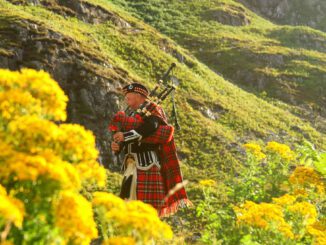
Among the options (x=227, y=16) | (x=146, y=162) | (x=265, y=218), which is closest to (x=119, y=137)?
(x=146, y=162)

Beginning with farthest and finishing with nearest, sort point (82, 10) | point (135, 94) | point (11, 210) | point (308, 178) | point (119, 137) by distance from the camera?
point (82, 10)
point (135, 94)
point (119, 137)
point (308, 178)
point (11, 210)

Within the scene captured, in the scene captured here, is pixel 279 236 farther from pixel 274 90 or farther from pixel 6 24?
pixel 274 90

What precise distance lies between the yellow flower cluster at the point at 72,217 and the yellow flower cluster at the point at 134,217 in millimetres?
192

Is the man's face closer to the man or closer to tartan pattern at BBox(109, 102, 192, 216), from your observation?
the man

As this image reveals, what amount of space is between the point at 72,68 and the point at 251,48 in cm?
3349

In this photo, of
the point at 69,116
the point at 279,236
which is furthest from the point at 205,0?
the point at 279,236

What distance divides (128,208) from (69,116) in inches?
837

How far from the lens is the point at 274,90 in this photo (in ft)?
155

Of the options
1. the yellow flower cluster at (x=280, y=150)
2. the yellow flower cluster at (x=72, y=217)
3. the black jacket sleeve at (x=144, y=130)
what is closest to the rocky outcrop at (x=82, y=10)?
the yellow flower cluster at (x=280, y=150)

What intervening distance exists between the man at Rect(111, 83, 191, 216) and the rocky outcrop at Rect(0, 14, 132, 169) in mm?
14649

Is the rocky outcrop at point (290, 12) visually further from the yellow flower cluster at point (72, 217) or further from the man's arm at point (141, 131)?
the yellow flower cluster at point (72, 217)

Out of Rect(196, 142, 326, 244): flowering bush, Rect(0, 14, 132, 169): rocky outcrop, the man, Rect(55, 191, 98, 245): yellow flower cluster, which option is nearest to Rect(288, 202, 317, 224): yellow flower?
Rect(196, 142, 326, 244): flowering bush

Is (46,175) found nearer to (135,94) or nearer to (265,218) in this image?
(265,218)

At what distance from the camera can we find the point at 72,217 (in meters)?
2.83
